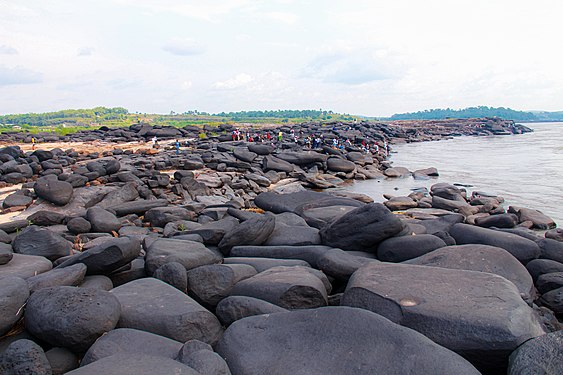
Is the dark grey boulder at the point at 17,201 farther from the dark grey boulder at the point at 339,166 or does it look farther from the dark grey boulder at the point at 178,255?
the dark grey boulder at the point at 339,166

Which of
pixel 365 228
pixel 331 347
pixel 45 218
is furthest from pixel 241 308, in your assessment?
pixel 45 218

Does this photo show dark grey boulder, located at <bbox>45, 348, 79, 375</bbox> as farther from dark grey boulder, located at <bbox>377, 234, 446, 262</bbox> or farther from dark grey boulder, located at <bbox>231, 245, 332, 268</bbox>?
dark grey boulder, located at <bbox>377, 234, 446, 262</bbox>

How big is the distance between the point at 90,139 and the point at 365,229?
94.5 feet

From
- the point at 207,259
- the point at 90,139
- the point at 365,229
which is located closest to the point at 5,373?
the point at 207,259

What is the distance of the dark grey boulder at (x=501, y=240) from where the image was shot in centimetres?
581

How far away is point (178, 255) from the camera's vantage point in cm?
520

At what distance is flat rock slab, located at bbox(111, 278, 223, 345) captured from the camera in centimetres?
370

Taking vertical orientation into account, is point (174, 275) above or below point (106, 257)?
below

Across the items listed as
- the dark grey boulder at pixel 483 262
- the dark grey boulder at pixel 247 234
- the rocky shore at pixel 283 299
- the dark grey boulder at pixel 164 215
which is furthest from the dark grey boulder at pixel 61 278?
the dark grey boulder at pixel 164 215

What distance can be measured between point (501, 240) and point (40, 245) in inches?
258

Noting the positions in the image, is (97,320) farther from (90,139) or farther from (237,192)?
(90,139)

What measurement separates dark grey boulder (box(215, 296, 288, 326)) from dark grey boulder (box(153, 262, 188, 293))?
27.2 inches

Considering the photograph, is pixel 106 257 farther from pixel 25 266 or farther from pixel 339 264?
pixel 339 264

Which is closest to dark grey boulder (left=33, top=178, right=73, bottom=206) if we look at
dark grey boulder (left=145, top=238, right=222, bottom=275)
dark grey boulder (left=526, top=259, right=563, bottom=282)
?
dark grey boulder (left=145, top=238, right=222, bottom=275)
